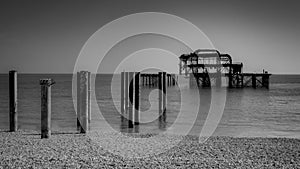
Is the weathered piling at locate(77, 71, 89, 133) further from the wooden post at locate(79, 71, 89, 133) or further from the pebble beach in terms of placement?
the pebble beach

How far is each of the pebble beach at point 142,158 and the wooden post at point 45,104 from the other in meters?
0.33

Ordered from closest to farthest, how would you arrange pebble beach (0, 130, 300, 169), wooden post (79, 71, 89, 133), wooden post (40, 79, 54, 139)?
pebble beach (0, 130, 300, 169) → wooden post (40, 79, 54, 139) → wooden post (79, 71, 89, 133)

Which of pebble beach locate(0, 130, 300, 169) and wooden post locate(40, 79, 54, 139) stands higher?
wooden post locate(40, 79, 54, 139)

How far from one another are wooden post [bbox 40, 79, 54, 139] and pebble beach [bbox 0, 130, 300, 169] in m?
0.33

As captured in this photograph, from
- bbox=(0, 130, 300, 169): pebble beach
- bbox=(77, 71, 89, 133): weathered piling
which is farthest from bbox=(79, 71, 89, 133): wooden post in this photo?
bbox=(0, 130, 300, 169): pebble beach

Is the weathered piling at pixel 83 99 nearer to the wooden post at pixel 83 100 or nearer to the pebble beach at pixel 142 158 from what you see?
the wooden post at pixel 83 100

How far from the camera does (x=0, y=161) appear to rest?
6242 millimetres

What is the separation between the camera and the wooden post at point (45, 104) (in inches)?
344

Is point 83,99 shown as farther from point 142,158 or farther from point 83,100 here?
point 142,158

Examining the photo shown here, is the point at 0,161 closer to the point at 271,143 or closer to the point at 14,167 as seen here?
the point at 14,167

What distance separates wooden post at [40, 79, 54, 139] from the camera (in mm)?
8750

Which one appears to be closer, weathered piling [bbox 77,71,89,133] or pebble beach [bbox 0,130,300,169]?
pebble beach [bbox 0,130,300,169]

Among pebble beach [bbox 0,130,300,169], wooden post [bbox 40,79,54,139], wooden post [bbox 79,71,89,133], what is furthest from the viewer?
wooden post [bbox 79,71,89,133]

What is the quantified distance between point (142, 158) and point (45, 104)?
3.71 meters
